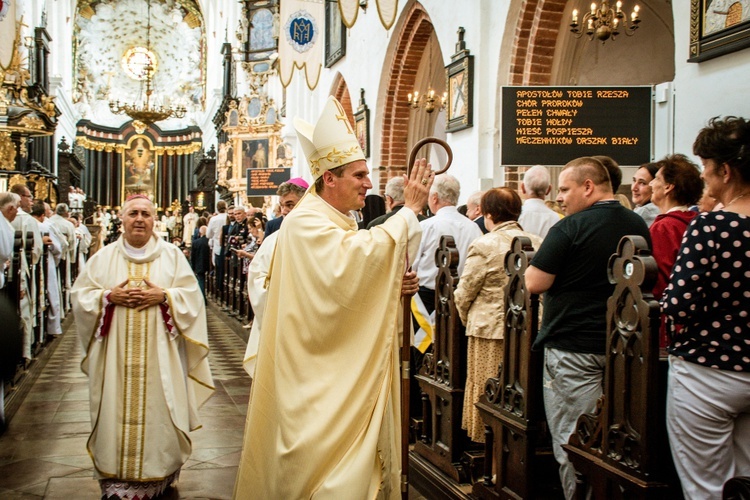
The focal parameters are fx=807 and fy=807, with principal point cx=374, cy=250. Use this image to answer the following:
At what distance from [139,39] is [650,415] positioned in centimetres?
4228

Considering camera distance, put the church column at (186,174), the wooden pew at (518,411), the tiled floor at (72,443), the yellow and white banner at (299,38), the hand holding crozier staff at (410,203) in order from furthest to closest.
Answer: the church column at (186,174), the yellow and white banner at (299,38), the tiled floor at (72,443), the wooden pew at (518,411), the hand holding crozier staff at (410,203)

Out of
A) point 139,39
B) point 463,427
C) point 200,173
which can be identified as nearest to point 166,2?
point 139,39

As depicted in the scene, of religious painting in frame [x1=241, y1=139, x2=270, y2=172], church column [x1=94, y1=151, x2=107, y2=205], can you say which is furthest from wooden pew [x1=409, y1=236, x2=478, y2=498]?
church column [x1=94, y1=151, x2=107, y2=205]

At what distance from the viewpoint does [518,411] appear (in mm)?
3922

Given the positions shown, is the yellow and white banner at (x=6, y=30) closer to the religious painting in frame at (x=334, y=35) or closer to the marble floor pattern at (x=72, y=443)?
the marble floor pattern at (x=72, y=443)

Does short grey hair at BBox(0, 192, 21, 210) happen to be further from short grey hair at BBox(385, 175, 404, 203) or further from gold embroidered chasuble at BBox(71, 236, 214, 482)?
short grey hair at BBox(385, 175, 404, 203)

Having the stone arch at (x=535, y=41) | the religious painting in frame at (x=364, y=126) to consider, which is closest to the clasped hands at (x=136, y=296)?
the stone arch at (x=535, y=41)

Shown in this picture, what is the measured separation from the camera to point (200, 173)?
3634cm

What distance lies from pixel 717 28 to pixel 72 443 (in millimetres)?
5838

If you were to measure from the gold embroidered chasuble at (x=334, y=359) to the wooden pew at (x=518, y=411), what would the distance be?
31.0 inches

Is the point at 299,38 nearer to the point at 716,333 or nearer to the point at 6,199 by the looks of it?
the point at 6,199

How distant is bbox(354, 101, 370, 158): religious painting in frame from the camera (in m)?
16.0

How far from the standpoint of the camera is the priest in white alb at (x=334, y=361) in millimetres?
3152

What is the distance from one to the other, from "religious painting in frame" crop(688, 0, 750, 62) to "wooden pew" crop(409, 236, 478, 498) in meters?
3.28
